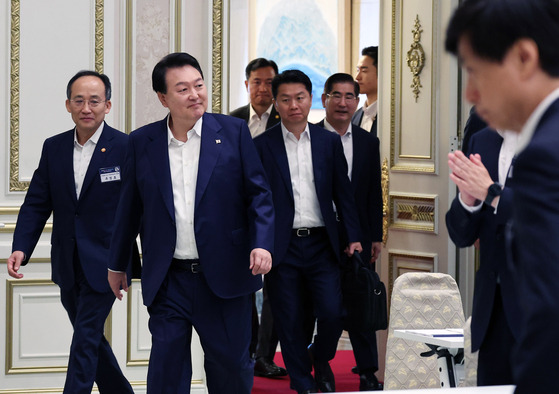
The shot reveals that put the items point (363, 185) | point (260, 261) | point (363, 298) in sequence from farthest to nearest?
point (363, 185)
point (363, 298)
point (260, 261)

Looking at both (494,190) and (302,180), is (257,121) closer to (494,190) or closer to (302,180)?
(302,180)

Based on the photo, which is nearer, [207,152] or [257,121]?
[207,152]

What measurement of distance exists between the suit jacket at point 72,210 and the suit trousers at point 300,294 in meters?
1.04

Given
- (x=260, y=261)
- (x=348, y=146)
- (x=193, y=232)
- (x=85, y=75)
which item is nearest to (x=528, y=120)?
(x=260, y=261)

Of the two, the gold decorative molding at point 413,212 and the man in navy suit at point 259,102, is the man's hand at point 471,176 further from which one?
the man in navy suit at point 259,102

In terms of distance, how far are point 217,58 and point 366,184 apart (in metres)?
1.18

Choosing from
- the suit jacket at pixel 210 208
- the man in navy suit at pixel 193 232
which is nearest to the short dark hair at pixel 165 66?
the man in navy suit at pixel 193 232

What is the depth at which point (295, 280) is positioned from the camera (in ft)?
16.7

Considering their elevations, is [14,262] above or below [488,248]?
below

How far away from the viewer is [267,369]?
6.10 m

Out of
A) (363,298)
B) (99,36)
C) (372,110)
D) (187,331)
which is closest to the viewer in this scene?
(187,331)

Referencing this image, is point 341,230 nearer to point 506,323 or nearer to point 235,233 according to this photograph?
point 235,233

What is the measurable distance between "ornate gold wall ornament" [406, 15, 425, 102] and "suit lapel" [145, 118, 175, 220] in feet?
7.78

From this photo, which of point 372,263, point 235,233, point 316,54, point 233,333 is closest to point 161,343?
point 233,333
